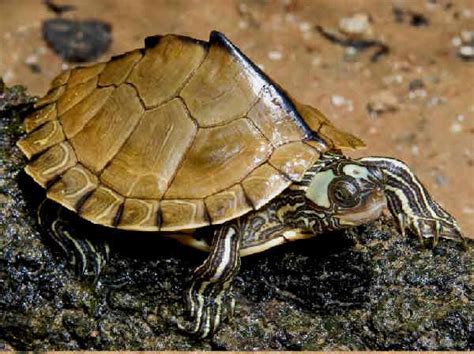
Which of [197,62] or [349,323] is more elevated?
[197,62]

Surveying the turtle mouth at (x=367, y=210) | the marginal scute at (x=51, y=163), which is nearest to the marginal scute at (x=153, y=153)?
the marginal scute at (x=51, y=163)

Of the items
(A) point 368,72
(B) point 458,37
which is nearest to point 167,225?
(A) point 368,72

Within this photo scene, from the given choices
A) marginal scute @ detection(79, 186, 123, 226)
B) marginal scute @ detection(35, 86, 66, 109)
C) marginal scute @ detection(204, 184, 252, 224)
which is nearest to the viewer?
marginal scute @ detection(204, 184, 252, 224)

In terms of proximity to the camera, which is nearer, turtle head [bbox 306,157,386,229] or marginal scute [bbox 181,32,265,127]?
turtle head [bbox 306,157,386,229]

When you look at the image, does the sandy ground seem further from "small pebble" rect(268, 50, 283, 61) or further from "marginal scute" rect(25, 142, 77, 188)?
"marginal scute" rect(25, 142, 77, 188)

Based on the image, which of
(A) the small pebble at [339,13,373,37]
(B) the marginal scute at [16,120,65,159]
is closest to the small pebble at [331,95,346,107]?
(A) the small pebble at [339,13,373,37]

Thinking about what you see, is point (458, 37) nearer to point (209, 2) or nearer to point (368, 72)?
point (368, 72)
